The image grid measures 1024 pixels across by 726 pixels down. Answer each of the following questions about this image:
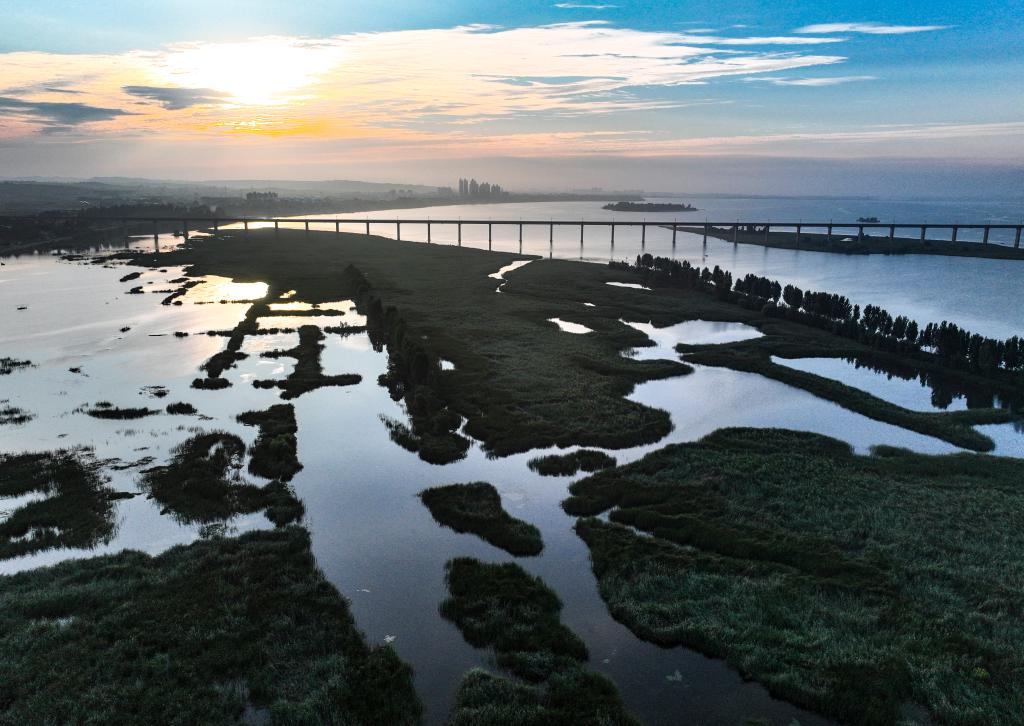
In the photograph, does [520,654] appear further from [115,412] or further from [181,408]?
[115,412]

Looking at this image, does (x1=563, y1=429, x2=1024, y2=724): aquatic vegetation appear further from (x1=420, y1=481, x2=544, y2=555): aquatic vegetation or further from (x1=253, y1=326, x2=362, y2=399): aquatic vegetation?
(x1=253, y1=326, x2=362, y2=399): aquatic vegetation

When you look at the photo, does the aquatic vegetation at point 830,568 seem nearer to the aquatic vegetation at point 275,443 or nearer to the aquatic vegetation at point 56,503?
the aquatic vegetation at point 275,443

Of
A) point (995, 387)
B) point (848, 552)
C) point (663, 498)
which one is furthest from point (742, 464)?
point (995, 387)

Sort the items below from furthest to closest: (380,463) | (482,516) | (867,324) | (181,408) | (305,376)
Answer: (867,324)
(305,376)
(181,408)
(380,463)
(482,516)

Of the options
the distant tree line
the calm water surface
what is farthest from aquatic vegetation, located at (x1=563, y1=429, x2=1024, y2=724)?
the distant tree line

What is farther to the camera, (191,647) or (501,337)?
(501,337)

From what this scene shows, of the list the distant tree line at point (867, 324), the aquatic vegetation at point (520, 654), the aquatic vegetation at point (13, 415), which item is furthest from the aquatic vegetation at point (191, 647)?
the distant tree line at point (867, 324)

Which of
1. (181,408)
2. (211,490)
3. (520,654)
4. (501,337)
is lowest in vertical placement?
(520,654)

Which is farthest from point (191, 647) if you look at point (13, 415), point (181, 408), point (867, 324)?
point (867, 324)
